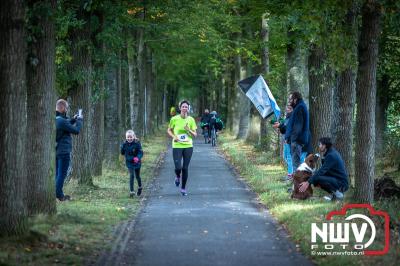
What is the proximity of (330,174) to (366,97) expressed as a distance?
206 centimetres

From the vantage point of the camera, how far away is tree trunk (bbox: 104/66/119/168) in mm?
23297

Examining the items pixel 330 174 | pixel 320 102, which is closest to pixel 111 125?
pixel 320 102

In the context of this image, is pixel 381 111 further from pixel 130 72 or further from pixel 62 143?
pixel 62 143

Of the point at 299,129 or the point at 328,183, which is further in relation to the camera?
the point at 299,129

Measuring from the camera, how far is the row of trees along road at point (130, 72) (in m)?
9.89

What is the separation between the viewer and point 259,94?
1795cm

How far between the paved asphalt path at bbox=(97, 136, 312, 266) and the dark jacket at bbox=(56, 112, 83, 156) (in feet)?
6.53

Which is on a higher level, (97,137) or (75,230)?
(97,137)

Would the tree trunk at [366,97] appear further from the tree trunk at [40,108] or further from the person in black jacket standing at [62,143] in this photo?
the person in black jacket standing at [62,143]

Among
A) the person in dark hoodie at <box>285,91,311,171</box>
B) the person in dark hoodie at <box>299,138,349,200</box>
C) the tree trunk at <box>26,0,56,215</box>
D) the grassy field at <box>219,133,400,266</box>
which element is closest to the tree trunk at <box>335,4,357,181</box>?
the person in dark hoodie at <box>285,91,311,171</box>

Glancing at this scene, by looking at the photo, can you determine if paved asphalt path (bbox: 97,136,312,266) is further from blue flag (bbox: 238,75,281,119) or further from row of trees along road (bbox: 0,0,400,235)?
blue flag (bbox: 238,75,281,119)

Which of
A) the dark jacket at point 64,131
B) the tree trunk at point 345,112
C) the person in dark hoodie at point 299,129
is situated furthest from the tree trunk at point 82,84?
the tree trunk at point 345,112

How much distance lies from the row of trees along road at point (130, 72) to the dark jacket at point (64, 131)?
129cm

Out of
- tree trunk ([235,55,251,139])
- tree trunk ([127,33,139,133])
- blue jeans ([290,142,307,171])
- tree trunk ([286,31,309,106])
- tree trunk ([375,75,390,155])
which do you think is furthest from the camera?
tree trunk ([235,55,251,139])
